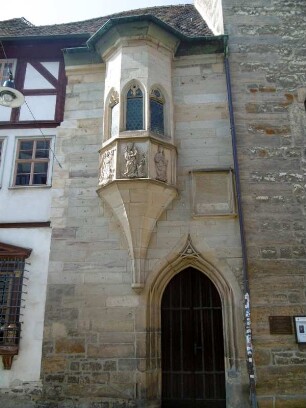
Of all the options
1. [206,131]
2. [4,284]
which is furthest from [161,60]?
[4,284]

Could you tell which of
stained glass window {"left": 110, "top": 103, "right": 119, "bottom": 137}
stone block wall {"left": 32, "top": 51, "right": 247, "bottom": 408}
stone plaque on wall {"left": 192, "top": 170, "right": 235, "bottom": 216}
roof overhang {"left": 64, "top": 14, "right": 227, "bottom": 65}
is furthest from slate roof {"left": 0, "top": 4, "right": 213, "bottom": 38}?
stone plaque on wall {"left": 192, "top": 170, "right": 235, "bottom": 216}

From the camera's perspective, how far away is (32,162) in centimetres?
850

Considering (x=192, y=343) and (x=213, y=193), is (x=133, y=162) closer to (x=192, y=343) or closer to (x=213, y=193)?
(x=213, y=193)

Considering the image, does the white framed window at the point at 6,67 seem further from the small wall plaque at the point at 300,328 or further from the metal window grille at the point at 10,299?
the small wall plaque at the point at 300,328

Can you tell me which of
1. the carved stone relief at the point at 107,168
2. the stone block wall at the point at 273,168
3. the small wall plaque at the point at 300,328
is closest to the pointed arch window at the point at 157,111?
the carved stone relief at the point at 107,168

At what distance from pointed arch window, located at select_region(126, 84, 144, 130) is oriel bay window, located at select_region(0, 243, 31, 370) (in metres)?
3.26

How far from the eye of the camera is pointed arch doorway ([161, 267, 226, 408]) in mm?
6973

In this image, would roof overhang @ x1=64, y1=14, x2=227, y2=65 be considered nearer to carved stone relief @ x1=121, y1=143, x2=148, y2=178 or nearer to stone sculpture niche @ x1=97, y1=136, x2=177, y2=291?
stone sculpture niche @ x1=97, y1=136, x2=177, y2=291

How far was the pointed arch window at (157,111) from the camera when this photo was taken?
795cm

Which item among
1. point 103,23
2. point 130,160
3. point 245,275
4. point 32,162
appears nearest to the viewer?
point 245,275

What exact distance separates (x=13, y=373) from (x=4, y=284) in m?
1.64

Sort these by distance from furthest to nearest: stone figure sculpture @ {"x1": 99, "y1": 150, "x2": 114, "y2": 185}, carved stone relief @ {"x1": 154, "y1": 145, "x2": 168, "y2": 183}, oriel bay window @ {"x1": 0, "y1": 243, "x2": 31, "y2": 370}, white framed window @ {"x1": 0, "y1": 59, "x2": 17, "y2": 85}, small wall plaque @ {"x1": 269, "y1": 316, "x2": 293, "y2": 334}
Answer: white framed window @ {"x1": 0, "y1": 59, "x2": 17, "y2": 85}, stone figure sculpture @ {"x1": 99, "y1": 150, "x2": 114, "y2": 185}, carved stone relief @ {"x1": 154, "y1": 145, "x2": 168, "y2": 183}, oriel bay window @ {"x1": 0, "y1": 243, "x2": 31, "y2": 370}, small wall plaque @ {"x1": 269, "y1": 316, "x2": 293, "y2": 334}

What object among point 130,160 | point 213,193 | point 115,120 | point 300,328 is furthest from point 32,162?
point 300,328

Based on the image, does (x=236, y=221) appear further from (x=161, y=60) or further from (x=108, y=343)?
(x=161, y=60)
